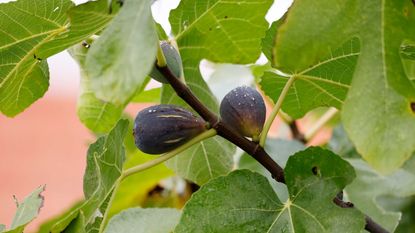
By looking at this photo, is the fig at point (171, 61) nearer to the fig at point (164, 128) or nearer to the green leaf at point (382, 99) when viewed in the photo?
the fig at point (164, 128)

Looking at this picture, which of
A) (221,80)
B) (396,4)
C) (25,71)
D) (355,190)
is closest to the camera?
(396,4)

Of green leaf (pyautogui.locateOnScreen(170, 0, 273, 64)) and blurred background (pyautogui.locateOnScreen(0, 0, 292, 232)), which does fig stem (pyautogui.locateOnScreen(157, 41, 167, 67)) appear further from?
blurred background (pyautogui.locateOnScreen(0, 0, 292, 232))

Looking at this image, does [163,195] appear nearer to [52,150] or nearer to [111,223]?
[111,223]

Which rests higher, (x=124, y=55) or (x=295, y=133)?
(x=124, y=55)

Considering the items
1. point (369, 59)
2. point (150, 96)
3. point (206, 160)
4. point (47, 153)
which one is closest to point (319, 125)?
point (150, 96)

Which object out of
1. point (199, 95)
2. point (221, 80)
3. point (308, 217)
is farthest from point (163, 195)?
point (308, 217)

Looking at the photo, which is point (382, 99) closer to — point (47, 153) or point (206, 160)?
point (206, 160)

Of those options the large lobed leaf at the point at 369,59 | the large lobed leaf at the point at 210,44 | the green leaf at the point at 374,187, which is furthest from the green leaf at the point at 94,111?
the large lobed leaf at the point at 369,59

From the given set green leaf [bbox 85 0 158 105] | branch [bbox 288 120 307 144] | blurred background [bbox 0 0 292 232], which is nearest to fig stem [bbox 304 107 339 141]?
branch [bbox 288 120 307 144]
